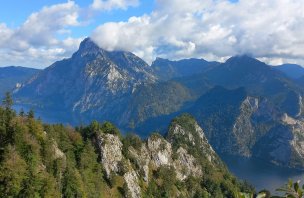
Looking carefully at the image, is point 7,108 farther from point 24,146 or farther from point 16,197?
point 16,197

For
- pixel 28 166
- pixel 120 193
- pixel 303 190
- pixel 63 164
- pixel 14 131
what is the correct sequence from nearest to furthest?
1. pixel 303 190
2. pixel 28 166
3. pixel 14 131
4. pixel 63 164
5. pixel 120 193

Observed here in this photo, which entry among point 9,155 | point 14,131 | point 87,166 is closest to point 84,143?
point 87,166

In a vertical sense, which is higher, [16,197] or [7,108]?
[7,108]

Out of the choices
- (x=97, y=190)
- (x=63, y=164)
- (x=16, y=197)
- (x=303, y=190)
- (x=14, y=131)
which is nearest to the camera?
(x=303, y=190)

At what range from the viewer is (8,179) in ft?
397

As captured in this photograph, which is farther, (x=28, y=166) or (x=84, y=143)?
(x=84, y=143)

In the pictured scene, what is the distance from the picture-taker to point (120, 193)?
192 m

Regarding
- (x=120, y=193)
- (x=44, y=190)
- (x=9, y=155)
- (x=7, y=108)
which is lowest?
(x=120, y=193)

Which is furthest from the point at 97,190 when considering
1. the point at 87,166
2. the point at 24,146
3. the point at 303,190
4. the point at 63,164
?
the point at 303,190

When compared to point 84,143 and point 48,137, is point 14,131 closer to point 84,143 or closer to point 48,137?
point 48,137

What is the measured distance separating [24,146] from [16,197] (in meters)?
24.0

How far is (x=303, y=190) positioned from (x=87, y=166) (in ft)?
555

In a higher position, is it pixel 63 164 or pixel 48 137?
pixel 48 137

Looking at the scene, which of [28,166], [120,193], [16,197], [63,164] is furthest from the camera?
[120,193]
